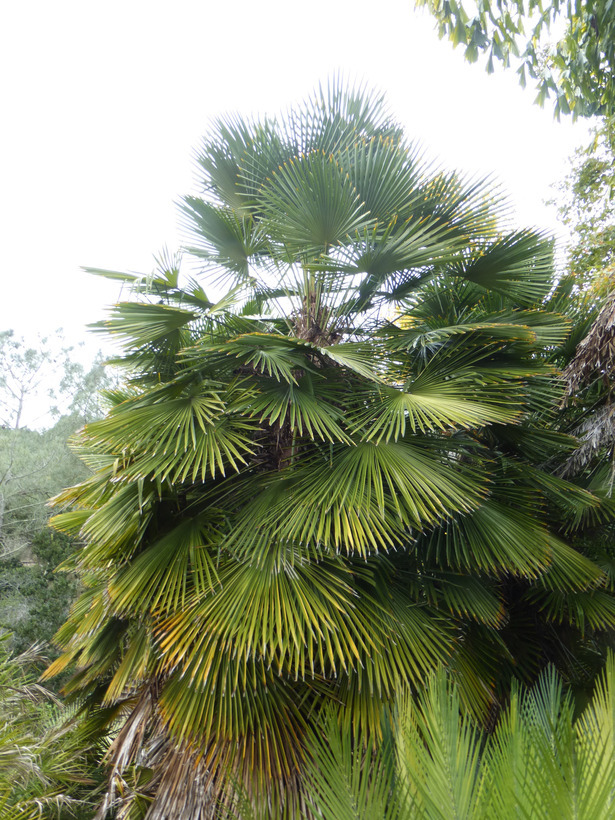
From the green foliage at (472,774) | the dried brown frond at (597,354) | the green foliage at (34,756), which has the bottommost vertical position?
the green foliage at (34,756)

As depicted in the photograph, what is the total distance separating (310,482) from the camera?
2365 millimetres

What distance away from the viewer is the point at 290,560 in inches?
85.7

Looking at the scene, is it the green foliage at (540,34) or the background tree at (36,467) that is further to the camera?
the background tree at (36,467)

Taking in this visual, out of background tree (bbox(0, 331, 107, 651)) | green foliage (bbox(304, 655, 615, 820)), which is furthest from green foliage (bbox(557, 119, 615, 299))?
background tree (bbox(0, 331, 107, 651))

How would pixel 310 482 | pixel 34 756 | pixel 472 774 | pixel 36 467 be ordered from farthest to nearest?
pixel 36 467, pixel 310 482, pixel 34 756, pixel 472 774

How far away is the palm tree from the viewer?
2119 mm

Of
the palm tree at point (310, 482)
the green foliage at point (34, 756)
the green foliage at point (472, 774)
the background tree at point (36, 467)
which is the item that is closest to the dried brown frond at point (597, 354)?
the palm tree at point (310, 482)

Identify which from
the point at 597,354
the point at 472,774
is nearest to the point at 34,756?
the point at 472,774

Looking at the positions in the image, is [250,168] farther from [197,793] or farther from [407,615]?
[197,793]

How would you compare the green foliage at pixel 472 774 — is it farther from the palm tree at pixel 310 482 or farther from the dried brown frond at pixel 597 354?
the dried brown frond at pixel 597 354

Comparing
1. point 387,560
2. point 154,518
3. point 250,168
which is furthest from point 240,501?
point 250,168

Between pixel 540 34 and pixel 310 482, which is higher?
pixel 540 34

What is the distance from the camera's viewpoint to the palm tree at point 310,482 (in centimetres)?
212

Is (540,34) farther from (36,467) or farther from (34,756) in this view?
(36,467)
